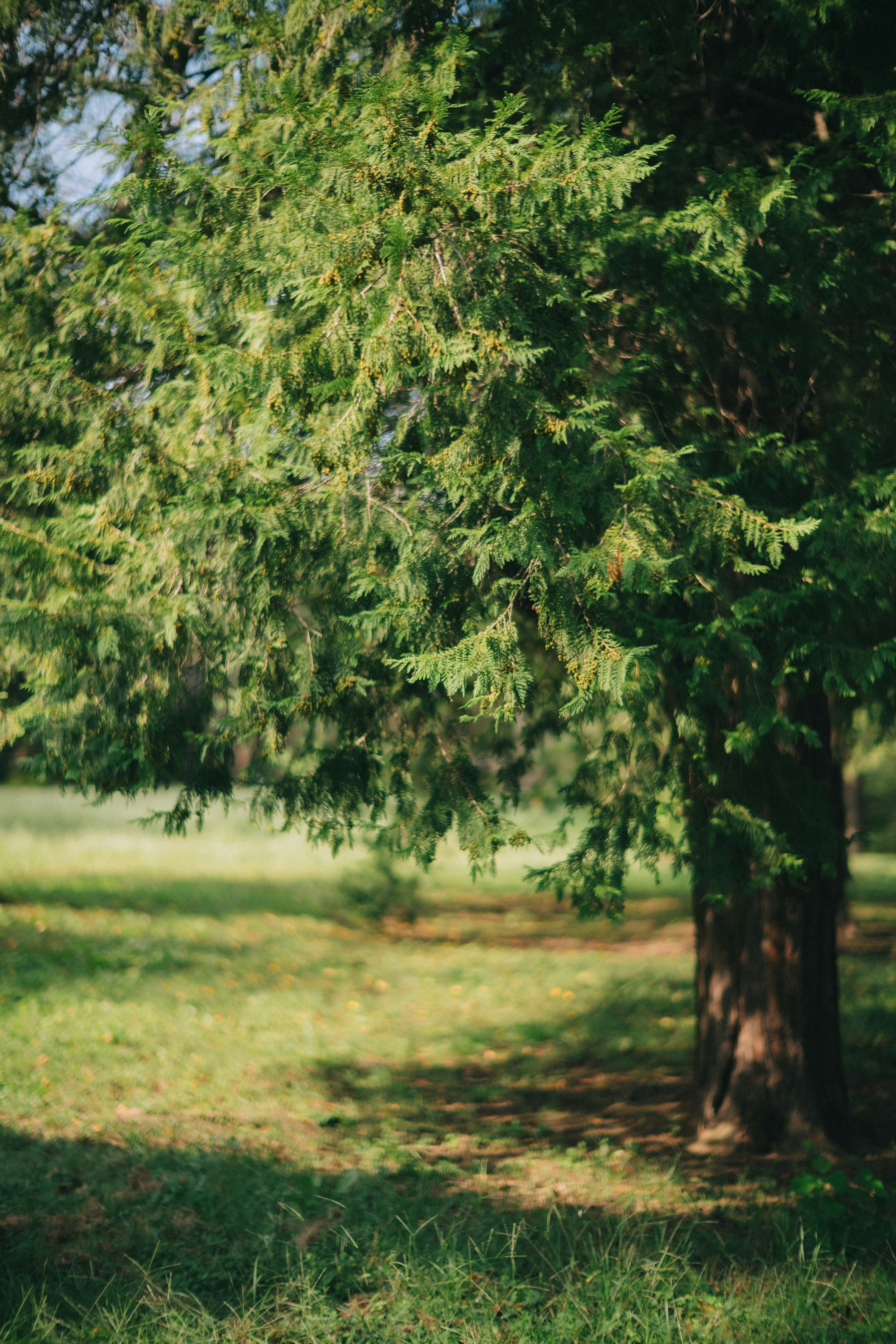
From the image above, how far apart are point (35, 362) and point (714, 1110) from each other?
5629mm

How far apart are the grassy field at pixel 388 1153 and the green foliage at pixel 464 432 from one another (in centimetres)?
166

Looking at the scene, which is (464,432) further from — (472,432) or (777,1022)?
(777,1022)

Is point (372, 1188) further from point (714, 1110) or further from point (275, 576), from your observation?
point (275, 576)

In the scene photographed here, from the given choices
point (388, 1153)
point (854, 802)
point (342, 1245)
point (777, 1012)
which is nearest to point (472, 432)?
point (342, 1245)

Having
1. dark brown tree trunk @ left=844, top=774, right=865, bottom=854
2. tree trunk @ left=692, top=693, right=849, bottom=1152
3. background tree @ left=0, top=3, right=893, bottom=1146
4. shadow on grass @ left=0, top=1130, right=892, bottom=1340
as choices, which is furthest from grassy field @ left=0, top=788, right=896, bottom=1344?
dark brown tree trunk @ left=844, top=774, right=865, bottom=854

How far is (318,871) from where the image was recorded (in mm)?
19484

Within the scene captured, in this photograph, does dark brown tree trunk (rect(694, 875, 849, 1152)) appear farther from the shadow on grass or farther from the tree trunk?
the shadow on grass

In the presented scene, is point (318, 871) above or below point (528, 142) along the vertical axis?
below

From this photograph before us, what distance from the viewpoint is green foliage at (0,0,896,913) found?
10.8 ft

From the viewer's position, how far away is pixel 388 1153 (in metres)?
6.19

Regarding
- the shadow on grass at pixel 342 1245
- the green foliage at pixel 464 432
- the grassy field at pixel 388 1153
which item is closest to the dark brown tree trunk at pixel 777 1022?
the grassy field at pixel 388 1153

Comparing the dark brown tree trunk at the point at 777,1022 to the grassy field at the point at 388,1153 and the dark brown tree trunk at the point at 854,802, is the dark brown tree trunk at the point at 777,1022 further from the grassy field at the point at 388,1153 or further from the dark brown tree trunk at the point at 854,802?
the dark brown tree trunk at the point at 854,802

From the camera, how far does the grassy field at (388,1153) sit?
3.93 m

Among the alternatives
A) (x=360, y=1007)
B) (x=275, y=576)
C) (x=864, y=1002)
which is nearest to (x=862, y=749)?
(x=864, y=1002)
